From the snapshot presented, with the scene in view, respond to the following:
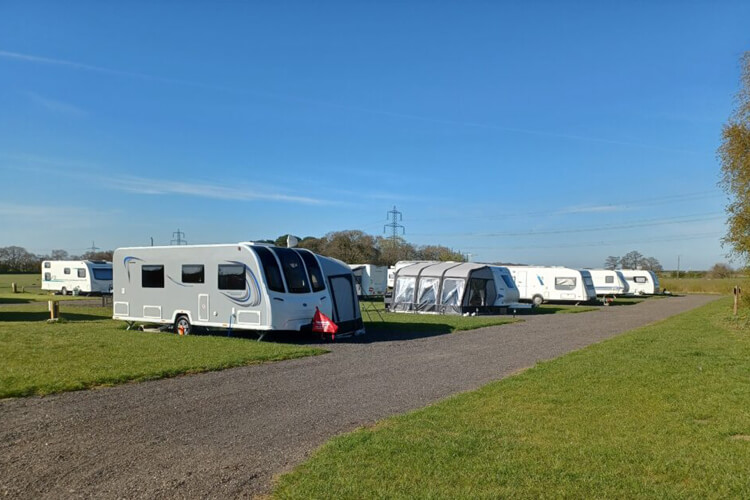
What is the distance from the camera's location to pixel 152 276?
17.0m

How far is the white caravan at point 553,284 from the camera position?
3728 centimetres

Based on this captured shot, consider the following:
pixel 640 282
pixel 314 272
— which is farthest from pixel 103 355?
pixel 640 282

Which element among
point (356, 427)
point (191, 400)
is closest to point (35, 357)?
point (191, 400)

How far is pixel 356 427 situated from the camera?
6703 millimetres

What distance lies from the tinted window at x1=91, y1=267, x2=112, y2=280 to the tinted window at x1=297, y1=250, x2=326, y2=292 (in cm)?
2915

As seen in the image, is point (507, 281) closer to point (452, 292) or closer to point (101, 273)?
point (452, 292)

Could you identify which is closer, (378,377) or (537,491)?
(537,491)

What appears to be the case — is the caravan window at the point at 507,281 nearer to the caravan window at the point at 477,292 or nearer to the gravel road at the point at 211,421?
the caravan window at the point at 477,292

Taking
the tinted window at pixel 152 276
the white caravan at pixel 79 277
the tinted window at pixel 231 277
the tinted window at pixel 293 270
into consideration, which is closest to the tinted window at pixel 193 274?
the tinted window at pixel 231 277

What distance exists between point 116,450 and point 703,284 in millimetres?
73347

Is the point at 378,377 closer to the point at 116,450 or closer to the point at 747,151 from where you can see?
the point at 116,450

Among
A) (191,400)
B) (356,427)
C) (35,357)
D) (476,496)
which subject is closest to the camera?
(476,496)

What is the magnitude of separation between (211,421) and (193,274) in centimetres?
976

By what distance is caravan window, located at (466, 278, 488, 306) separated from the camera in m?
26.5
